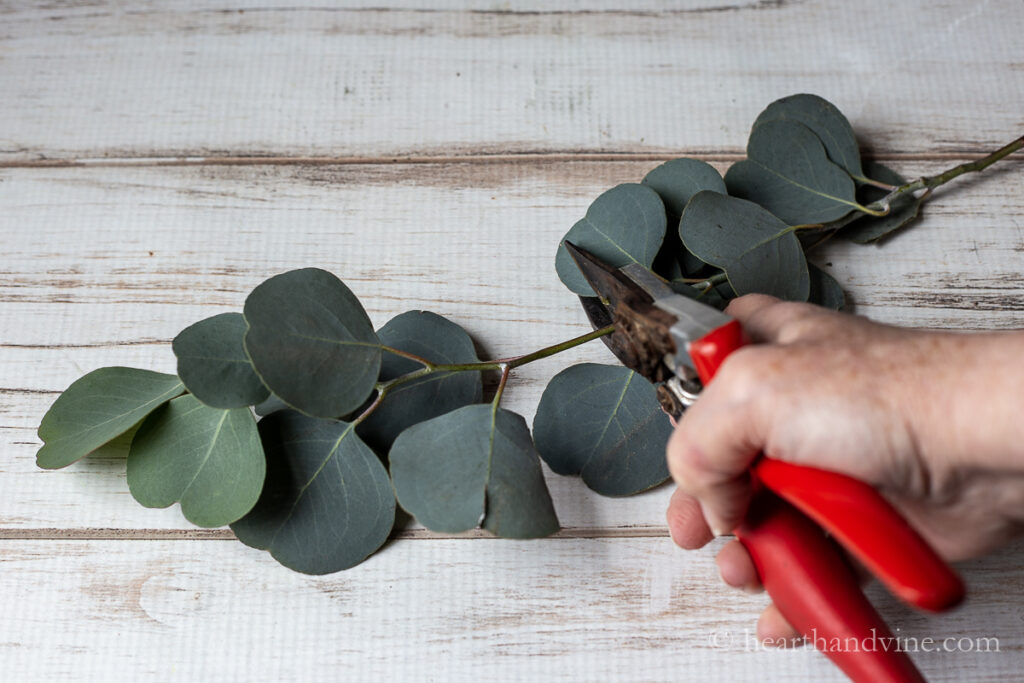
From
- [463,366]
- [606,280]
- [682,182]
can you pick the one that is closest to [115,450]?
[463,366]

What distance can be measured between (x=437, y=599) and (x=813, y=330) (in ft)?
1.08

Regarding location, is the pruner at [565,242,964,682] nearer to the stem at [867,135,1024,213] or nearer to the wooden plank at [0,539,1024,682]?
the wooden plank at [0,539,1024,682]

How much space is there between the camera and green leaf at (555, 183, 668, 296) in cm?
60

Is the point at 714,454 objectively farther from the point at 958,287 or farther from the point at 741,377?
the point at 958,287

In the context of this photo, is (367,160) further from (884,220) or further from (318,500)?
(884,220)

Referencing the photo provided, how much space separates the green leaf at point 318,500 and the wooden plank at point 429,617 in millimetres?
32

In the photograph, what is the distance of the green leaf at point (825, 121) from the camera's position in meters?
0.68

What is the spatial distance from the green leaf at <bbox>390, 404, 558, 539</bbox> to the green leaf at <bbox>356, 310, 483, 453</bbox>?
0.12ft

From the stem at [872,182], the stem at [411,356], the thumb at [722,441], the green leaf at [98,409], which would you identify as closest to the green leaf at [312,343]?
the stem at [411,356]

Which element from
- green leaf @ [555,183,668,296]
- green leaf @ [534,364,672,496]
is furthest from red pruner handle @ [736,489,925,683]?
green leaf @ [555,183,668,296]

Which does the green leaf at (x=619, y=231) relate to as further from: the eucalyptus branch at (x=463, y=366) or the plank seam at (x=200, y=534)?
the plank seam at (x=200, y=534)

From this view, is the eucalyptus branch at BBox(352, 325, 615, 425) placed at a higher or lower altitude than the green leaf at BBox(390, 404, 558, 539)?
higher

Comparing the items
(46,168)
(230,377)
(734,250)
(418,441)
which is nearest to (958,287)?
(734,250)

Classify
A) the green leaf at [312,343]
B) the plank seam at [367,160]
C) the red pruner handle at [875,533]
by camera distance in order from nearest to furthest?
the red pruner handle at [875,533] < the green leaf at [312,343] < the plank seam at [367,160]
